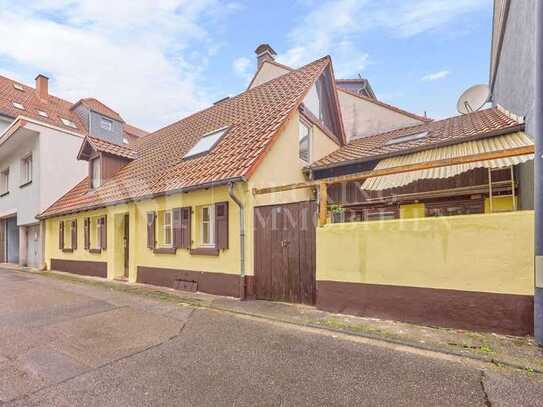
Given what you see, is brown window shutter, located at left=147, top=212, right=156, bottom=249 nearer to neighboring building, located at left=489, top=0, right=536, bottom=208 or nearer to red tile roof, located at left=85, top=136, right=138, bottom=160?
red tile roof, located at left=85, top=136, right=138, bottom=160

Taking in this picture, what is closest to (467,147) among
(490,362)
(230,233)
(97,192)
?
(490,362)

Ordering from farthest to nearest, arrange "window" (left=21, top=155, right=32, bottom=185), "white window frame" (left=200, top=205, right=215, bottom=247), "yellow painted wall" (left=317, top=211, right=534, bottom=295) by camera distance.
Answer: "window" (left=21, top=155, right=32, bottom=185) → "white window frame" (left=200, top=205, right=215, bottom=247) → "yellow painted wall" (left=317, top=211, right=534, bottom=295)

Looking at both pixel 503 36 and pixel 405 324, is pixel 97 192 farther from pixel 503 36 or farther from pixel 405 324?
pixel 503 36

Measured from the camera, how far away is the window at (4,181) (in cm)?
1842

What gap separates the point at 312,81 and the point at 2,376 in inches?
401

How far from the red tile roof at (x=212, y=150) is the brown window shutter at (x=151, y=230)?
67 cm

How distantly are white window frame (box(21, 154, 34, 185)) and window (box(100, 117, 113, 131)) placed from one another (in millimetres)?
4922

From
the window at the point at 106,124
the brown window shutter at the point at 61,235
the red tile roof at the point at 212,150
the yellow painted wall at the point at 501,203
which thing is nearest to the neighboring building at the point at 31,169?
the window at the point at 106,124

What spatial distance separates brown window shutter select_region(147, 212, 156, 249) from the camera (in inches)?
376

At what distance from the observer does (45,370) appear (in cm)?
380

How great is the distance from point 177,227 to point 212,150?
2598 mm

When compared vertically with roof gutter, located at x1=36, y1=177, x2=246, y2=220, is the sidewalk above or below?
below

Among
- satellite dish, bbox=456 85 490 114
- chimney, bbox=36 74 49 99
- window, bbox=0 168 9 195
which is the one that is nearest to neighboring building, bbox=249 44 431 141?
satellite dish, bbox=456 85 490 114

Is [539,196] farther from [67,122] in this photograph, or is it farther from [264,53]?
[67,122]
